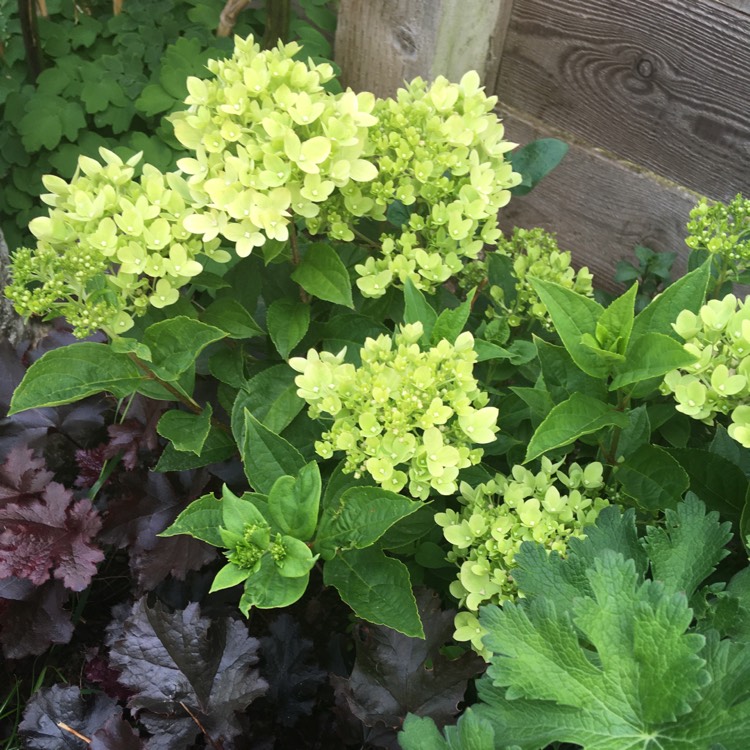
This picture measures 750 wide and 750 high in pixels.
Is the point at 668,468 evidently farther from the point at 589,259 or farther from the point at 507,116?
the point at 507,116

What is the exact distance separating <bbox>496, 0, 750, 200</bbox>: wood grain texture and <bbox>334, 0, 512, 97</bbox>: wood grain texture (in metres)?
0.06

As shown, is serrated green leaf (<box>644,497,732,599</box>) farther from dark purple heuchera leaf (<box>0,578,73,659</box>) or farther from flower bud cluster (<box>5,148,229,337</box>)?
dark purple heuchera leaf (<box>0,578,73,659</box>)

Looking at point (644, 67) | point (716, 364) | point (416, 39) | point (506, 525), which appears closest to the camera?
point (716, 364)

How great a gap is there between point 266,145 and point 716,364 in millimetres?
606

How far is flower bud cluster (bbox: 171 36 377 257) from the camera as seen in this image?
98 centimetres

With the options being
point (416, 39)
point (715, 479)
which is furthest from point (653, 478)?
point (416, 39)

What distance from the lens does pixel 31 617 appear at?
1.25 meters

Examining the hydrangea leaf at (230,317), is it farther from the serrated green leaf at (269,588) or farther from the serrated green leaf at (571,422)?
the serrated green leaf at (571,422)

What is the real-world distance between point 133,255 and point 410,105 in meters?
0.47

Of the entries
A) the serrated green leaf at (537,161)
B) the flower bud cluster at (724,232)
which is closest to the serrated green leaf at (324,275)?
the serrated green leaf at (537,161)

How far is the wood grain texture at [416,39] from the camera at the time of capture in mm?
1979

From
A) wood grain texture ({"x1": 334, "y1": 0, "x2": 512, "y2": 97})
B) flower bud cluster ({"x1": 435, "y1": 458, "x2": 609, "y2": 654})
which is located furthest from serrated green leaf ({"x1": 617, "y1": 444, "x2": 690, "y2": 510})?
wood grain texture ({"x1": 334, "y1": 0, "x2": 512, "y2": 97})

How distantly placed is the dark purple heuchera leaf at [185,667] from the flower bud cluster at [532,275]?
66 centimetres

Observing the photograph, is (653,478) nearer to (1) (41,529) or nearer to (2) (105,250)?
(2) (105,250)
